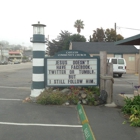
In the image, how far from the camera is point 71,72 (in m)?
9.59

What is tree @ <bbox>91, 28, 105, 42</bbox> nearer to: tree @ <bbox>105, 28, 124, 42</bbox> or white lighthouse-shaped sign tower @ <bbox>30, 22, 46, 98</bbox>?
tree @ <bbox>105, 28, 124, 42</bbox>

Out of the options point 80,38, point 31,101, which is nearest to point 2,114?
point 31,101

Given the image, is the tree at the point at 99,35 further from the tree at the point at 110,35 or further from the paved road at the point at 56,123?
the paved road at the point at 56,123

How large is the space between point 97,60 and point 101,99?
1.64 metres

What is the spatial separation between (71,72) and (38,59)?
4.66 ft

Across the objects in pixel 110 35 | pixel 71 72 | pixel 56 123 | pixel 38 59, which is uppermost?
pixel 110 35

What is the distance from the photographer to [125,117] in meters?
7.38

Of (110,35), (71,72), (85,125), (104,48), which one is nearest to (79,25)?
(110,35)

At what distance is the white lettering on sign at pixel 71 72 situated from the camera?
9.51 metres

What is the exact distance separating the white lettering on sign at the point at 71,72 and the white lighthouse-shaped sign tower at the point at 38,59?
0.30 m

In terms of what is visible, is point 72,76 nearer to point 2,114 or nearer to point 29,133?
point 2,114

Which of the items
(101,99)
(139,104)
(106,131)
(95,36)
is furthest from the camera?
(95,36)

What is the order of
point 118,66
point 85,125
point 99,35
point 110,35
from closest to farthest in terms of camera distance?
point 85,125, point 118,66, point 110,35, point 99,35

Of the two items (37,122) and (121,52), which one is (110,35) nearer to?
(121,52)
